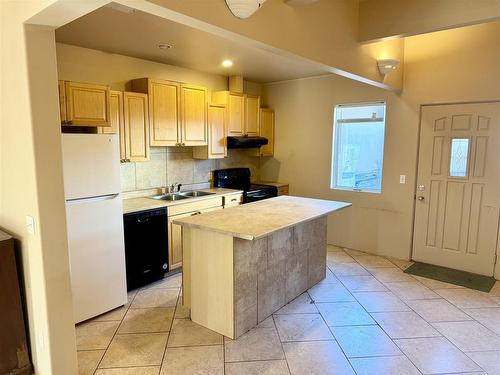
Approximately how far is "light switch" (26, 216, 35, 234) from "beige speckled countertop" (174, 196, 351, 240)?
107 cm

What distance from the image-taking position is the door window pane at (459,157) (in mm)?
4184

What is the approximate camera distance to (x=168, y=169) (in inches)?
180

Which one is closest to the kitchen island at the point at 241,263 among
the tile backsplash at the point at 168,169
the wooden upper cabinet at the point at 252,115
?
the tile backsplash at the point at 168,169

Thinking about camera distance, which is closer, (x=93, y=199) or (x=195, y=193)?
(x=93, y=199)

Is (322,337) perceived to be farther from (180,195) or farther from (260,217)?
(180,195)

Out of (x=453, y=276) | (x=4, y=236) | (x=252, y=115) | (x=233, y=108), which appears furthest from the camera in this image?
(x=252, y=115)

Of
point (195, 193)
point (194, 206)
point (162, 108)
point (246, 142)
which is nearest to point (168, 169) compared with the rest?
point (195, 193)

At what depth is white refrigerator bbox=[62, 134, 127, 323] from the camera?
279 centimetres

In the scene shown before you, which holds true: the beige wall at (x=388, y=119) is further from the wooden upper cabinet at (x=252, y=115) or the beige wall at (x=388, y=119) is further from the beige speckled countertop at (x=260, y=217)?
the beige speckled countertop at (x=260, y=217)

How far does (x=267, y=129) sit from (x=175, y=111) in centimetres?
200

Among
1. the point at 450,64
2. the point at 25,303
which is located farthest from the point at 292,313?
the point at 450,64

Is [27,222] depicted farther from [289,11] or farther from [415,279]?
[415,279]

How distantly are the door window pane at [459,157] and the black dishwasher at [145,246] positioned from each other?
362cm

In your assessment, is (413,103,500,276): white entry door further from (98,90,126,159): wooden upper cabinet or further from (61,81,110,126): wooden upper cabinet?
(61,81,110,126): wooden upper cabinet
